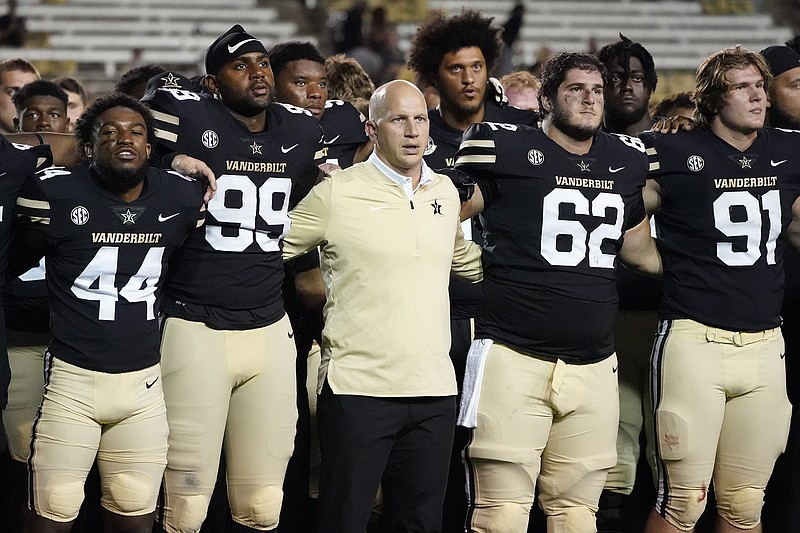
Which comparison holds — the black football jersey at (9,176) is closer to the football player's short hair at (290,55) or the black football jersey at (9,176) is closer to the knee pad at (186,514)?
the knee pad at (186,514)

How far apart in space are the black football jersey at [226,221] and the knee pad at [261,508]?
1.78ft

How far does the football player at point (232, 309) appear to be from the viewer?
3740 millimetres

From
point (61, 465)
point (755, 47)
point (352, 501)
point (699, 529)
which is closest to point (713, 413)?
point (699, 529)

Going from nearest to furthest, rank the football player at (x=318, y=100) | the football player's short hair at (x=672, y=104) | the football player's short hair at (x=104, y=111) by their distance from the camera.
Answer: the football player's short hair at (x=104, y=111), the football player at (x=318, y=100), the football player's short hair at (x=672, y=104)

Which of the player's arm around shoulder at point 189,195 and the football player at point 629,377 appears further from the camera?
the football player at point 629,377

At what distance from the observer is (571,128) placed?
388 cm

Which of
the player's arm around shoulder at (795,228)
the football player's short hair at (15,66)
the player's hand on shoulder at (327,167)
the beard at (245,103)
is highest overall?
the football player's short hair at (15,66)

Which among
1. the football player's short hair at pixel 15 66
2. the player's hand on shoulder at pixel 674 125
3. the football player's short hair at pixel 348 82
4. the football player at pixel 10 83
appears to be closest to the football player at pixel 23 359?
the football player at pixel 10 83

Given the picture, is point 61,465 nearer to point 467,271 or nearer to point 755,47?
point 467,271

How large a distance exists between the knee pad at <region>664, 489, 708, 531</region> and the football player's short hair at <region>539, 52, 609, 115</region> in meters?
1.38

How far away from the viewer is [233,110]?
3865 millimetres

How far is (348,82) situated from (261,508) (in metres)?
2.20

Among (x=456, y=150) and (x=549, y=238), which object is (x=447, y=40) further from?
(x=549, y=238)

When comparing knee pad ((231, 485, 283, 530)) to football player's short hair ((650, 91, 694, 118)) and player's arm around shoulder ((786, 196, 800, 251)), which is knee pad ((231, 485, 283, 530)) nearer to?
player's arm around shoulder ((786, 196, 800, 251))
